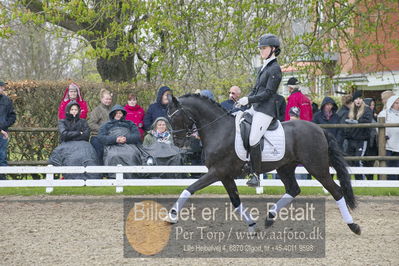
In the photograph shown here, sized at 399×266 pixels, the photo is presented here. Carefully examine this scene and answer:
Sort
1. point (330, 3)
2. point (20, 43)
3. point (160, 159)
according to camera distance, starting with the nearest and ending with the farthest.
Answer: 1. point (160, 159)
2. point (330, 3)
3. point (20, 43)

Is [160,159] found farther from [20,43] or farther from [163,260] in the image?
[20,43]

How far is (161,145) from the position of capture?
10539 mm

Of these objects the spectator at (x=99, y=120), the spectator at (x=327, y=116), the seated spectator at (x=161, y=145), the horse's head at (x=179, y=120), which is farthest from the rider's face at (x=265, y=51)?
the spectator at (x=327, y=116)

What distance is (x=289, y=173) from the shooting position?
24.8 feet

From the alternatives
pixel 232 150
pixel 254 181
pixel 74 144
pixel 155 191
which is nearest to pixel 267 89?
pixel 232 150

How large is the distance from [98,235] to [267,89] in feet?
9.24

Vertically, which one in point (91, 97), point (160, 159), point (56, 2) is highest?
point (56, 2)

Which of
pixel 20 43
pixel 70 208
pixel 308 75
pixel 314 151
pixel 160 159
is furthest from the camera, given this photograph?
pixel 20 43

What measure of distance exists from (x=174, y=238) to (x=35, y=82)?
21.7ft

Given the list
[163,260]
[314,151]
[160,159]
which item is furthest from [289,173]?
[160,159]

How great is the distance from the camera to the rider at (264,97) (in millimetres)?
6789

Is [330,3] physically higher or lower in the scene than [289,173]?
higher

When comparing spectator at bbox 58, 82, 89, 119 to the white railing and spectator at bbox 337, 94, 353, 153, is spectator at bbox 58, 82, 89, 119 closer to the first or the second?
the white railing

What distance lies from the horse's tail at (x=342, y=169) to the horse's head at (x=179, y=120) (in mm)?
1933
